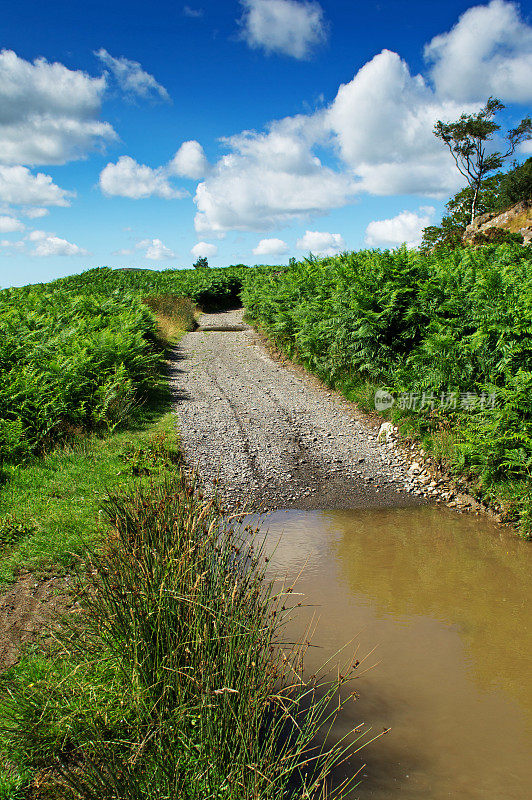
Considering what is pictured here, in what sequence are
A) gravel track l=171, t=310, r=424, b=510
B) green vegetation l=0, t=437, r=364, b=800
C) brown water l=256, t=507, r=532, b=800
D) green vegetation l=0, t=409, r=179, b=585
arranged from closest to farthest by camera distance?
1. green vegetation l=0, t=437, r=364, b=800
2. brown water l=256, t=507, r=532, b=800
3. green vegetation l=0, t=409, r=179, b=585
4. gravel track l=171, t=310, r=424, b=510

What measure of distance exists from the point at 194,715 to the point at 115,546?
1555 millimetres

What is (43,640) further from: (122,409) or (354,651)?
(122,409)

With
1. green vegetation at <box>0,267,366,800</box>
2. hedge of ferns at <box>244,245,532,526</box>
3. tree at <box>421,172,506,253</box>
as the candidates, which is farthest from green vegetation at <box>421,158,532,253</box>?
green vegetation at <box>0,267,366,800</box>

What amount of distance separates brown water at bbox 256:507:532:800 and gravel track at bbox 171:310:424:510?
0.59m

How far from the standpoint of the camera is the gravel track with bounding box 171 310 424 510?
7.45 metres

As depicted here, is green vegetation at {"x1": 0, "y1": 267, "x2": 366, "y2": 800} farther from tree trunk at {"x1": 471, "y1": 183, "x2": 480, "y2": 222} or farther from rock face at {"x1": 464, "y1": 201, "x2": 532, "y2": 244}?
tree trunk at {"x1": 471, "y1": 183, "x2": 480, "y2": 222}

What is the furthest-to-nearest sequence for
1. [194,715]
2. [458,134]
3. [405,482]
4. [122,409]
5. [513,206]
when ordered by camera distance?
[458,134] → [513,206] → [122,409] → [405,482] → [194,715]

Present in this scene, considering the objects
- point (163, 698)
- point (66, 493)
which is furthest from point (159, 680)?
point (66, 493)

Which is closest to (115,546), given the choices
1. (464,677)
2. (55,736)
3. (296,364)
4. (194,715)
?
(55,736)

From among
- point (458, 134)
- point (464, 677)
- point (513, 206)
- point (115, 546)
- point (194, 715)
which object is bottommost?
point (464, 677)

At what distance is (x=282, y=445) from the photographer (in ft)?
29.7

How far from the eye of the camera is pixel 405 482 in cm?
781

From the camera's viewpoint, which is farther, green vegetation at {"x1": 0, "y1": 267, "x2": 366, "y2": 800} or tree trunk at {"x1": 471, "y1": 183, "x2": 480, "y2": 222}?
tree trunk at {"x1": 471, "y1": 183, "x2": 480, "y2": 222}
